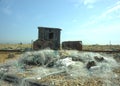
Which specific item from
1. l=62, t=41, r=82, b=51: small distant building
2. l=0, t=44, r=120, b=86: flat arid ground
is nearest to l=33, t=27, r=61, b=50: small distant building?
l=62, t=41, r=82, b=51: small distant building

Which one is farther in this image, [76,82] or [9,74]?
[9,74]

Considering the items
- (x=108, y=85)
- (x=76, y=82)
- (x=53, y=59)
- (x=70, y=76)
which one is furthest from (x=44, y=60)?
(x=108, y=85)

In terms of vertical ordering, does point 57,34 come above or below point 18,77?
above

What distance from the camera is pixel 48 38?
22.5m

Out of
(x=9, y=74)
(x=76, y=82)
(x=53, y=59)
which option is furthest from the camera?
(x=53, y=59)

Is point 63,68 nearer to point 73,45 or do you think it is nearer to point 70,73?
point 70,73

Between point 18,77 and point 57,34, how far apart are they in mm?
15825

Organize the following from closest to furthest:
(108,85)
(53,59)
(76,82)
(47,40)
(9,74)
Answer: (108,85) < (76,82) < (9,74) < (53,59) < (47,40)

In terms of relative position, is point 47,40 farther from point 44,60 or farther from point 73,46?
point 44,60

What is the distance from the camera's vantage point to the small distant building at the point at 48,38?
2146 cm

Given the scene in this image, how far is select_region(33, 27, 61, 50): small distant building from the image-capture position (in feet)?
70.4

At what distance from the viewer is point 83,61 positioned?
9.73 metres

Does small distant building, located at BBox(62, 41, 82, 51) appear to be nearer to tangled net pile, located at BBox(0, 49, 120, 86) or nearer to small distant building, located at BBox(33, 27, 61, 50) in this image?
small distant building, located at BBox(33, 27, 61, 50)

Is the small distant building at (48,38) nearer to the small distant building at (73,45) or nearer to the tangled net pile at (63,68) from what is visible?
the small distant building at (73,45)
